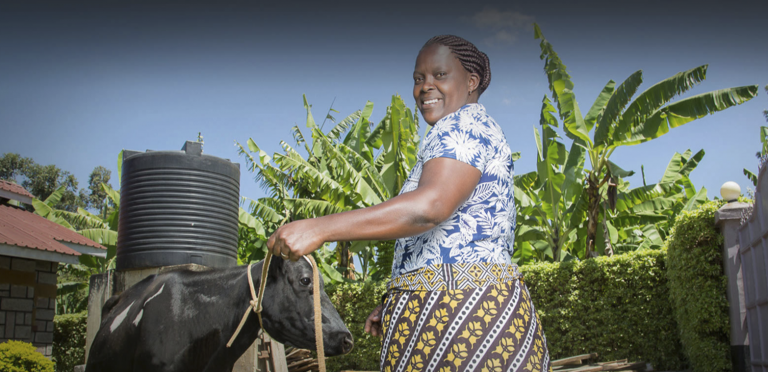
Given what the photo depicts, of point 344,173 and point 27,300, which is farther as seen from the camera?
point 344,173

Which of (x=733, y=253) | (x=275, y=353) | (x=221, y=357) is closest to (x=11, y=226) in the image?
(x=275, y=353)

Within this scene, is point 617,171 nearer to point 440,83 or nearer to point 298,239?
point 440,83

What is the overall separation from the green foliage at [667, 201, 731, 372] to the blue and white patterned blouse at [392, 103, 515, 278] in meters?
6.79

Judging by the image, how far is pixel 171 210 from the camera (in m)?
4.68

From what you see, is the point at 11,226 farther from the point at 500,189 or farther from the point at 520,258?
the point at 520,258

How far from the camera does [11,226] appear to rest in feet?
27.6

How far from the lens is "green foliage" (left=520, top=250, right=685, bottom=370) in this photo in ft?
32.3

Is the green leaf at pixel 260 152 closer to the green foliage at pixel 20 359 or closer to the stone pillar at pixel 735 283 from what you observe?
the green foliage at pixel 20 359

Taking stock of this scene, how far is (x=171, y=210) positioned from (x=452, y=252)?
12.3 feet

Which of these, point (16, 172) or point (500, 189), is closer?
point (500, 189)

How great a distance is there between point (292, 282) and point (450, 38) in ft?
4.82

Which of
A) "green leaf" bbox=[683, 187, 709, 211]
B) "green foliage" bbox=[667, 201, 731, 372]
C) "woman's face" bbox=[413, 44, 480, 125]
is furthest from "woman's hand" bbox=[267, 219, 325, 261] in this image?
"green leaf" bbox=[683, 187, 709, 211]

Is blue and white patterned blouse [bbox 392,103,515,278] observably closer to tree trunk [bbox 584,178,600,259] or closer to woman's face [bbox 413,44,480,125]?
woman's face [bbox 413,44,480,125]

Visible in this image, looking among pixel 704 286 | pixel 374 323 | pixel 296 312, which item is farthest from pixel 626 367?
pixel 374 323
